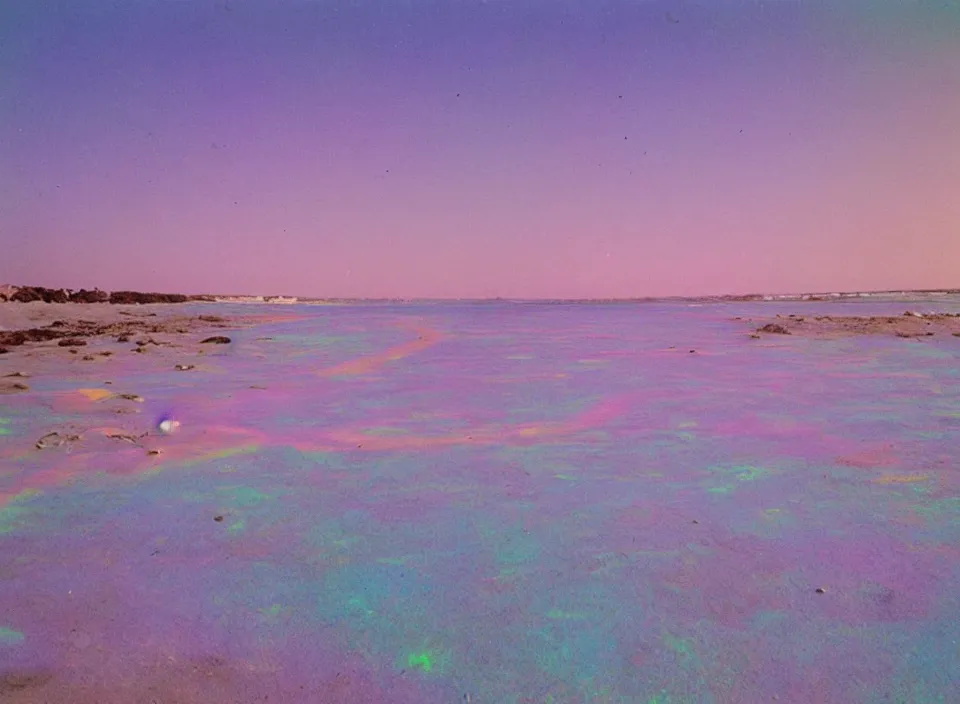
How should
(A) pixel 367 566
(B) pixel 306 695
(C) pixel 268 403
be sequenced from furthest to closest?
(C) pixel 268 403 → (A) pixel 367 566 → (B) pixel 306 695

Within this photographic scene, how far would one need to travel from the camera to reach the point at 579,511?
2.35 m

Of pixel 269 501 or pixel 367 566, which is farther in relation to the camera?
pixel 269 501

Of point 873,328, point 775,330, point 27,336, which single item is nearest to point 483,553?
point 27,336

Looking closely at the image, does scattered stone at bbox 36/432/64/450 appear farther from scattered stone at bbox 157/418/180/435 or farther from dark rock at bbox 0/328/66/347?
dark rock at bbox 0/328/66/347

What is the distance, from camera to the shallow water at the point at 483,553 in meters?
1.41

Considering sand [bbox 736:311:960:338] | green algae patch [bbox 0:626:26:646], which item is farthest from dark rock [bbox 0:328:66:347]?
sand [bbox 736:311:960:338]

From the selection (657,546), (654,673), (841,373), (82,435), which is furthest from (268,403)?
(841,373)

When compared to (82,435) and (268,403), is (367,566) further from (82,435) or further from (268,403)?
(268,403)

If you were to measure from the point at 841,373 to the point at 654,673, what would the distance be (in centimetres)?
549

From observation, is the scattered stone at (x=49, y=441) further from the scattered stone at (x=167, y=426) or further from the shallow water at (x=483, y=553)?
the scattered stone at (x=167, y=426)

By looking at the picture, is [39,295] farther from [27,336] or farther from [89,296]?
[27,336]

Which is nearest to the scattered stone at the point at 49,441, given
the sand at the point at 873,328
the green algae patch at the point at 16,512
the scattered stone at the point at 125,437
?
the scattered stone at the point at 125,437

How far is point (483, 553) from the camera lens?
199cm

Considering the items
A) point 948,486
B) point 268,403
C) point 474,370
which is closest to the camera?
point 948,486
